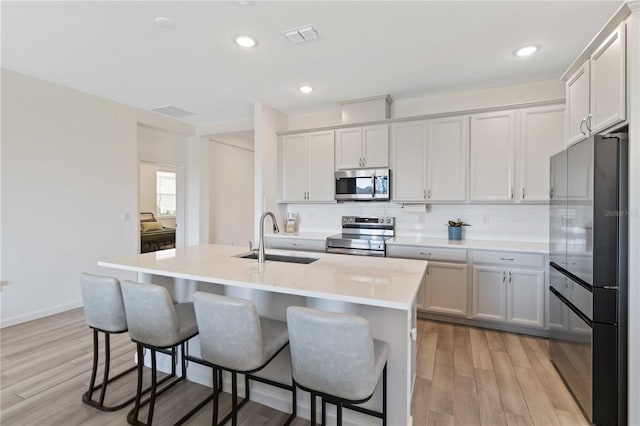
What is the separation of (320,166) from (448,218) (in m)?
1.86

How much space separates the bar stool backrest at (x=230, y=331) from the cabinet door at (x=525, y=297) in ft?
8.89

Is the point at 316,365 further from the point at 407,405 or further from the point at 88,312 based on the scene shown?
the point at 88,312

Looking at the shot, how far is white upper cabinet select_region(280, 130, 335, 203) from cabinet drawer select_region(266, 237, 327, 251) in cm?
64

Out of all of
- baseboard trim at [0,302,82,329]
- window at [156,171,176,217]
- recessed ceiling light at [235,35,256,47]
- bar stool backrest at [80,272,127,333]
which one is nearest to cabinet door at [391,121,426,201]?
recessed ceiling light at [235,35,256,47]

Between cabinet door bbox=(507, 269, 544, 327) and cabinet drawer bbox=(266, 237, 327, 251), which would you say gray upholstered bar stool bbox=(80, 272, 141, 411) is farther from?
cabinet door bbox=(507, 269, 544, 327)

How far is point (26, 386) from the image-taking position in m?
2.21

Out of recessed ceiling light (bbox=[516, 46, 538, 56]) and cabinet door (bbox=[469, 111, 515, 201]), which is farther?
cabinet door (bbox=[469, 111, 515, 201])

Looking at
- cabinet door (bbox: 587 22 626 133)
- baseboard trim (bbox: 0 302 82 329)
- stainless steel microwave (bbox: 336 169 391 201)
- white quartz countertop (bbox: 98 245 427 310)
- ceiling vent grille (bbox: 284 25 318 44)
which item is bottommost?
baseboard trim (bbox: 0 302 82 329)

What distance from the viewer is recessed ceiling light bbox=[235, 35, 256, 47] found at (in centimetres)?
255

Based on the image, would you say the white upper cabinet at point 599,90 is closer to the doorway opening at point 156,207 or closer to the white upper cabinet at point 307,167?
the white upper cabinet at point 307,167

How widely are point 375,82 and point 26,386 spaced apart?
413cm

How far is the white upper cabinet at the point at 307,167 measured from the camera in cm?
429

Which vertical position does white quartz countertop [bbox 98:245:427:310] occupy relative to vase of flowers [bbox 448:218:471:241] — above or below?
below

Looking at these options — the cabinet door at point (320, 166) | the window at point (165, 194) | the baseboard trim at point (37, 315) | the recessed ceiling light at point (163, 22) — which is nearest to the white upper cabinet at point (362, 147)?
the cabinet door at point (320, 166)
